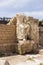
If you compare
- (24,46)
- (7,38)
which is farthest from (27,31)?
(7,38)

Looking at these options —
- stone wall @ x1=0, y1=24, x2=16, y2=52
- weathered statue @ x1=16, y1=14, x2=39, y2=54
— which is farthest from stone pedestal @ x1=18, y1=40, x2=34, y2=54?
stone wall @ x1=0, y1=24, x2=16, y2=52

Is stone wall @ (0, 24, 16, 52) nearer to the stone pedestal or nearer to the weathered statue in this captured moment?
the weathered statue

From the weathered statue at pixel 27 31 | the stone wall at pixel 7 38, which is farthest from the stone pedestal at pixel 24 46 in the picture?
the stone wall at pixel 7 38

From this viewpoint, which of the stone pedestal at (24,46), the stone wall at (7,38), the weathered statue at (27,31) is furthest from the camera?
the weathered statue at (27,31)

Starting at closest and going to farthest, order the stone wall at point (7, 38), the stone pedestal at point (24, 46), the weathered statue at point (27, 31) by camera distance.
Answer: the stone pedestal at point (24, 46), the stone wall at point (7, 38), the weathered statue at point (27, 31)

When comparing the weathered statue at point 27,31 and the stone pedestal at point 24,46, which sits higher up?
the weathered statue at point 27,31

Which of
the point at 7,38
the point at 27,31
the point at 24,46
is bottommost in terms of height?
the point at 24,46

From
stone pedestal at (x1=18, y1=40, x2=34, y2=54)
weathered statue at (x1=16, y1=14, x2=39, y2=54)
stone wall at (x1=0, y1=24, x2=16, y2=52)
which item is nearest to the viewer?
stone pedestal at (x1=18, y1=40, x2=34, y2=54)

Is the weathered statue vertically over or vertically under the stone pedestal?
over

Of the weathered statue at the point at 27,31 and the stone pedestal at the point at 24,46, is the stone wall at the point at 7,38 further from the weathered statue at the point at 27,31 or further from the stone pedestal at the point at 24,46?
the stone pedestal at the point at 24,46

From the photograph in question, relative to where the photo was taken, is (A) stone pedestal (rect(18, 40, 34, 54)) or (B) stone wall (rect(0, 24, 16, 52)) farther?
(B) stone wall (rect(0, 24, 16, 52))

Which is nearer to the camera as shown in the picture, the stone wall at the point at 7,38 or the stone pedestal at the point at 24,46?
the stone pedestal at the point at 24,46

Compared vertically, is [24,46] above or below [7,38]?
below

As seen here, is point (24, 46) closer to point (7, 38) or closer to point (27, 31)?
point (27, 31)
